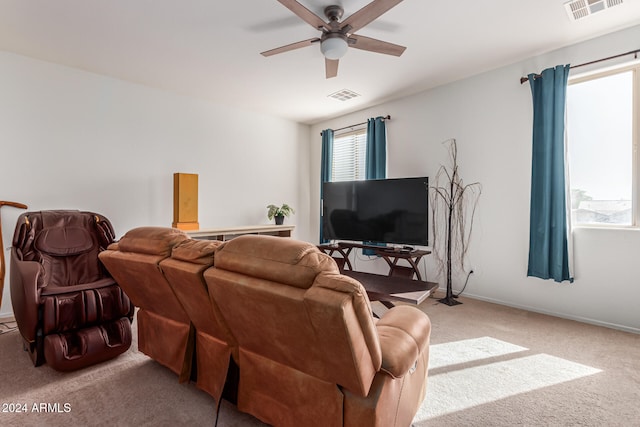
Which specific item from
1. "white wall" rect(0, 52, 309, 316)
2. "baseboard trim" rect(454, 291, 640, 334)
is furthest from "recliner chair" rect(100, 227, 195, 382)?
"baseboard trim" rect(454, 291, 640, 334)

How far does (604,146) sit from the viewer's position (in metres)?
2.95

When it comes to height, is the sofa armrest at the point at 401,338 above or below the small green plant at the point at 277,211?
below

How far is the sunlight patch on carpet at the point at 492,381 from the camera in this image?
179 cm

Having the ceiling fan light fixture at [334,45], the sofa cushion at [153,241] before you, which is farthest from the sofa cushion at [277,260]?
the ceiling fan light fixture at [334,45]

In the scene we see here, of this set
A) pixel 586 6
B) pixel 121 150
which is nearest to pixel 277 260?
pixel 586 6

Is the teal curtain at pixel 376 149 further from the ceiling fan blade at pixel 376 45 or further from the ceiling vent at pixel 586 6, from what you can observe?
the ceiling vent at pixel 586 6

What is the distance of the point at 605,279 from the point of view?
9.57 feet

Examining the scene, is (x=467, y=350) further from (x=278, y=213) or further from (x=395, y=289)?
(x=278, y=213)

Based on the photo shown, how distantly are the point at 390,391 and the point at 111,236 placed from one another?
2845mm

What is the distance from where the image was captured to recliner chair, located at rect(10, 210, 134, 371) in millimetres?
2105

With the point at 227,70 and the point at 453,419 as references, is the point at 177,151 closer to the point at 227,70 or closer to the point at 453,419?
the point at 227,70

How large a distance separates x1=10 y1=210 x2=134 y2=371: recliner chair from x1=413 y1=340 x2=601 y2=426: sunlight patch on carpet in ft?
7.04

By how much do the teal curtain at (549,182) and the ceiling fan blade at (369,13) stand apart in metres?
2.06

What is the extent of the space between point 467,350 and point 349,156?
3.51 meters
